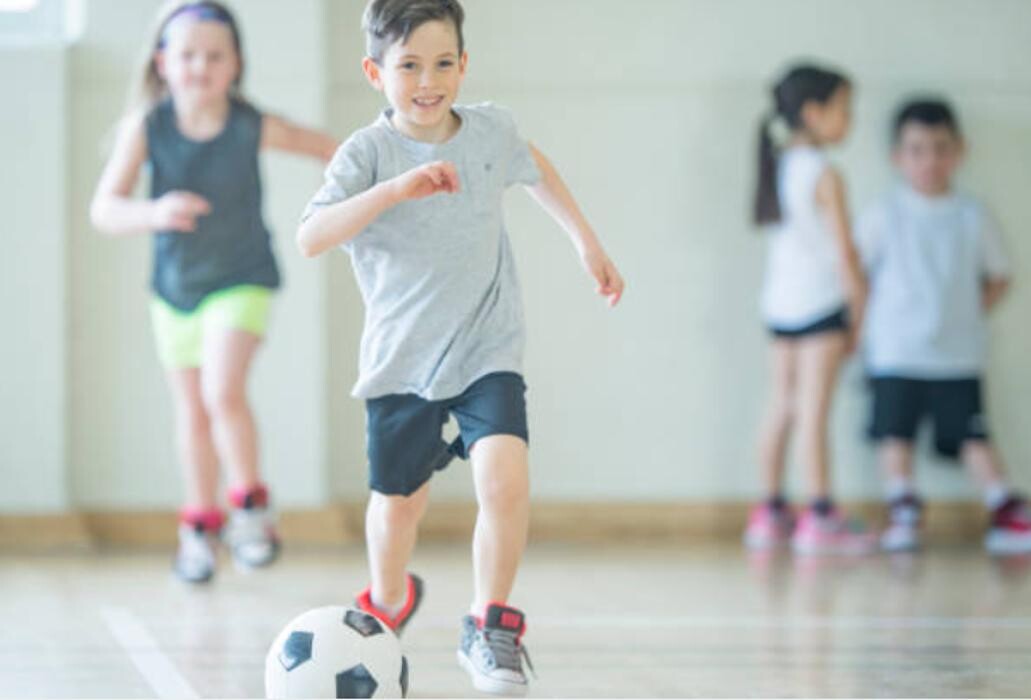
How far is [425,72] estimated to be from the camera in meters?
3.18

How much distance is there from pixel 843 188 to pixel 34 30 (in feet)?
8.08

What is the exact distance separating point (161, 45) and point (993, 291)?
286 centimetres

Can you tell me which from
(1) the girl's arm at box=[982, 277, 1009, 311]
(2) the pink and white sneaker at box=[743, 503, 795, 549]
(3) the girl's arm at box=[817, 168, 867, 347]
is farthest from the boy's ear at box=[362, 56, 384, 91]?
(1) the girl's arm at box=[982, 277, 1009, 311]

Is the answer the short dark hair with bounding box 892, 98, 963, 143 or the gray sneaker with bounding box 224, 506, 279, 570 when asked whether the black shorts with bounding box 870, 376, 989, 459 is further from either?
the gray sneaker with bounding box 224, 506, 279, 570

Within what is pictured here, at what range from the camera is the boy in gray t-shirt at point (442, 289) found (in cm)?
319

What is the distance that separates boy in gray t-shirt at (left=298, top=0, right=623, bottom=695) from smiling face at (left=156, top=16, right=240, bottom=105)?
1709 mm

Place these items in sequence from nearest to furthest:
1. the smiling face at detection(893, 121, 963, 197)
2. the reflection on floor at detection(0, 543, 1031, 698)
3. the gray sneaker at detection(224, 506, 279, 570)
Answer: the reflection on floor at detection(0, 543, 1031, 698), the gray sneaker at detection(224, 506, 279, 570), the smiling face at detection(893, 121, 963, 197)

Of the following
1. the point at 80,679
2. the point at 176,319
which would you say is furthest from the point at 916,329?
the point at 80,679

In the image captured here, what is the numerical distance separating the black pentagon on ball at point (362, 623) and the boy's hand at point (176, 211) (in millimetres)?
1827

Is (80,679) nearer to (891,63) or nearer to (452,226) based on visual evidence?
(452,226)

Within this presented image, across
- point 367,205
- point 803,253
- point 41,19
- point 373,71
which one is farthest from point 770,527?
point 367,205

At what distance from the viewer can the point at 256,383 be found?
6.16 m

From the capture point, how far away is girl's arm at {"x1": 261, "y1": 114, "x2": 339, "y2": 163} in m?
4.93

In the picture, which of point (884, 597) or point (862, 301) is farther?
point (862, 301)
